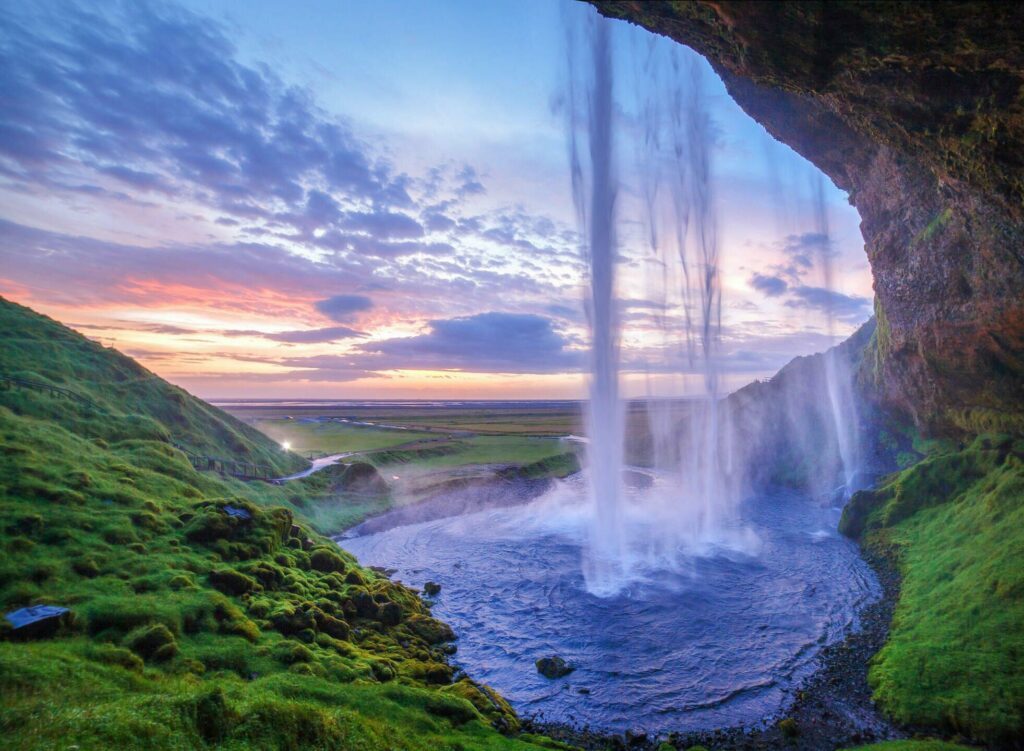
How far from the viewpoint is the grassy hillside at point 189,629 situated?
12.8 meters

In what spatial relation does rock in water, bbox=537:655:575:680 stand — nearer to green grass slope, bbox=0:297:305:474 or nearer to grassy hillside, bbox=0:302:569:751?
grassy hillside, bbox=0:302:569:751

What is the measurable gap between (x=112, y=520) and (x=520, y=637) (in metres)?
24.1

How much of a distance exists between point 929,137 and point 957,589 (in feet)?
77.1

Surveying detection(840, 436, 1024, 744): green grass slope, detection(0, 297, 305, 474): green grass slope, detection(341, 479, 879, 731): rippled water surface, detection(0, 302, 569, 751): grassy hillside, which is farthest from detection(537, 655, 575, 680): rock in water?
detection(0, 297, 305, 474): green grass slope

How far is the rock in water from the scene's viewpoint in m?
24.6

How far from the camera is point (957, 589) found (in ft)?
86.0

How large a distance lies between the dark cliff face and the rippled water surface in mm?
17656

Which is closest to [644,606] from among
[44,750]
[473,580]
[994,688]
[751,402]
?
[473,580]

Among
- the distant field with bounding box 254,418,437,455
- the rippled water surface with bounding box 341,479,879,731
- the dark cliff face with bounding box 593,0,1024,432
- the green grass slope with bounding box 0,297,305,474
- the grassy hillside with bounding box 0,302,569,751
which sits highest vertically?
the dark cliff face with bounding box 593,0,1024,432

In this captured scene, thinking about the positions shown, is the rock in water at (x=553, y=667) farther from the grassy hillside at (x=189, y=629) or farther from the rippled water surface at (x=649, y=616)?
the grassy hillside at (x=189, y=629)

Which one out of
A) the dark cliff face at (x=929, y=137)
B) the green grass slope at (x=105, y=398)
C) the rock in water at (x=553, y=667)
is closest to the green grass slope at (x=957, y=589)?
the dark cliff face at (x=929, y=137)

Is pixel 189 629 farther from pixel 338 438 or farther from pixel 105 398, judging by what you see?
pixel 338 438

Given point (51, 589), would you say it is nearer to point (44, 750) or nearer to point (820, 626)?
point (44, 750)

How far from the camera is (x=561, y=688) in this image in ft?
77.4
